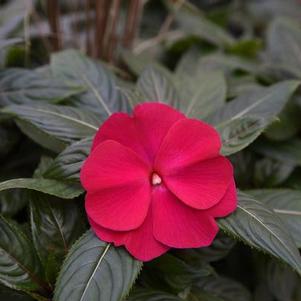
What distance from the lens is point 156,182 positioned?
799 millimetres

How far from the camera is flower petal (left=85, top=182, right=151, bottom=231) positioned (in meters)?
0.75

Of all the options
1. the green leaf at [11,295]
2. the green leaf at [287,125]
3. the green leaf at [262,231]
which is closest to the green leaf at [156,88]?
the green leaf at [287,125]

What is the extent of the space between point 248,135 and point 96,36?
705 mm

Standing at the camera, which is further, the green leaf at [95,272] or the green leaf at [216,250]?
the green leaf at [216,250]

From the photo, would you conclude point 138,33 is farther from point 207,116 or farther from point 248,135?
point 248,135

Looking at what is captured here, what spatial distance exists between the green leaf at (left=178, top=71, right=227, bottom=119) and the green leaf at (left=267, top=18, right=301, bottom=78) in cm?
23

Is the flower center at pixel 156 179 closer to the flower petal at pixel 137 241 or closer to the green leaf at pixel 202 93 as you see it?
the flower petal at pixel 137 241

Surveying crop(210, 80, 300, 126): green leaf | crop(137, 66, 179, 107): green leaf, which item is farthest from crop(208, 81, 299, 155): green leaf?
crop(137, 66, 179, 107): green leaf

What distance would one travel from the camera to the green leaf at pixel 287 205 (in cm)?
91

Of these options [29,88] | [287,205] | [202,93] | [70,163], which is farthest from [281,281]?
[29,88]

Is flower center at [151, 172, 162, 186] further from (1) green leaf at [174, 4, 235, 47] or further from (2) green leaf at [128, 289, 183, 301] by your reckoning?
(1) green leaf at [174, 4, 235, 47]

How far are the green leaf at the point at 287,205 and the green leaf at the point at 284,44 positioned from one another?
1.51ft

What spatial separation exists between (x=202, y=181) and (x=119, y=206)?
0.44ft

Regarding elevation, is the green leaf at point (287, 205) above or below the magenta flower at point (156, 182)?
below
